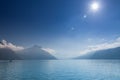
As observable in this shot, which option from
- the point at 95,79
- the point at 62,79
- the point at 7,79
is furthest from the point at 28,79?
the point at 95,79

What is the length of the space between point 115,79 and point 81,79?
29.7 ft

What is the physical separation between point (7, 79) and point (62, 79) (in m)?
14.2

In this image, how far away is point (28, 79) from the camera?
49906mm

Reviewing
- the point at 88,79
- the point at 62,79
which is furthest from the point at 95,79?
the point at 62,79

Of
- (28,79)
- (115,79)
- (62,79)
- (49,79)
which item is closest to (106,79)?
(115,79)

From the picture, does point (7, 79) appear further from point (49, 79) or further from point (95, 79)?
point (95, 79)

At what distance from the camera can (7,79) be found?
49.3 metres

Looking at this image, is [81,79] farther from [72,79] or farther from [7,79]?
[7,79]

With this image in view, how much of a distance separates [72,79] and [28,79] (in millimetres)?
11481

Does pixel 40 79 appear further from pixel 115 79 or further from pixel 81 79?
pixel 115 79

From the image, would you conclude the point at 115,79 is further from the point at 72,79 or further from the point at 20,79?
the point at 20,79

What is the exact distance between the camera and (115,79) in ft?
168

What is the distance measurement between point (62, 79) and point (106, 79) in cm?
1161

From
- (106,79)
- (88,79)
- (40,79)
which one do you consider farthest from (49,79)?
(106,79)
